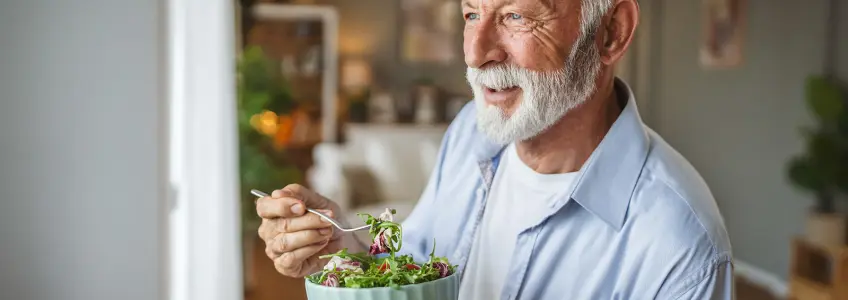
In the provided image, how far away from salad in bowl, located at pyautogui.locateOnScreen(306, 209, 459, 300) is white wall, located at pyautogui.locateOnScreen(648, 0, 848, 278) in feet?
15.2

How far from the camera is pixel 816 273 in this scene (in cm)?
500

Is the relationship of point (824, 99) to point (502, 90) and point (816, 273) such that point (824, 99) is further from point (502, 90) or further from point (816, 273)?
point (502, 90)

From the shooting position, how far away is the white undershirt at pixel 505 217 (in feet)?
4.41

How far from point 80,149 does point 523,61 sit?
89 cm

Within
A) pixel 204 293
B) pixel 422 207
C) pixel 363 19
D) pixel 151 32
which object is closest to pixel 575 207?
pixel 422 207

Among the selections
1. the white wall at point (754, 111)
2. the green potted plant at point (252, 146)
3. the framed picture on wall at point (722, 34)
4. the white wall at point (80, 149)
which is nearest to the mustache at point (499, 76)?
the white wall at point (80, 149)

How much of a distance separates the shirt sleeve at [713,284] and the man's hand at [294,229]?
0.48 metres

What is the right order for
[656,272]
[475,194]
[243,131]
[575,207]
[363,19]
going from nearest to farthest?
1. [656,272]
2. [575,207]
3. [475,194]
4. [243,131]
5. [363,19]

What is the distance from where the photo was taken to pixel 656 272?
1.18 m

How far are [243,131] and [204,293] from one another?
7.57ft

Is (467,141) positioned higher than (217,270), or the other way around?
(467,141)

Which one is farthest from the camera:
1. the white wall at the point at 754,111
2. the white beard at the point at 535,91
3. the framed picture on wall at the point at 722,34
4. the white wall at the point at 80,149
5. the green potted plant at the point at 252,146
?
the framed picture on wall at the point at 722,34

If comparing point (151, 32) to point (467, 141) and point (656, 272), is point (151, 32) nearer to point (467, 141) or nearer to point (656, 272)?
point (467, 141)

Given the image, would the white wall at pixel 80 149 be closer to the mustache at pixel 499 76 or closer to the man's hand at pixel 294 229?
the man's hand at pixel 294 229
